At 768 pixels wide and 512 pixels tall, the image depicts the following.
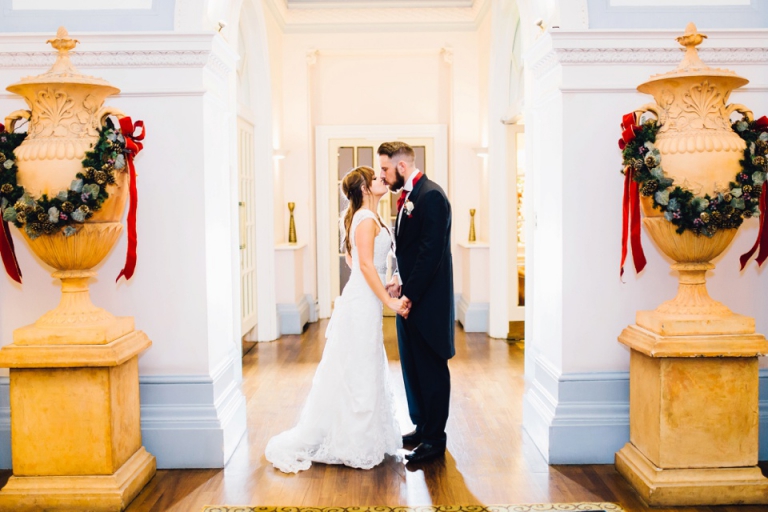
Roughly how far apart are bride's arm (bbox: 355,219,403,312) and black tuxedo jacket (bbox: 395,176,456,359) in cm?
9

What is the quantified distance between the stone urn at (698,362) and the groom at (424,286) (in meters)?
1.00

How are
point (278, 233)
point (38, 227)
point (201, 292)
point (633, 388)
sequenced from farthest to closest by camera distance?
1. point (278, 233)
2. point (201, 292)
3. point (633, 388)
4. point (38, 227)

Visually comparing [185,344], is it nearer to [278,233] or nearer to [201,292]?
[201,292]

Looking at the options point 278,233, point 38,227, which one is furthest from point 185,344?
point 278,233

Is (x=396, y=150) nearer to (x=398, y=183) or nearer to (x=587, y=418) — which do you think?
(x=398, y=183)

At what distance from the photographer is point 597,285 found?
11.7ft

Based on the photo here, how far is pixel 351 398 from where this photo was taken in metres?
3.52

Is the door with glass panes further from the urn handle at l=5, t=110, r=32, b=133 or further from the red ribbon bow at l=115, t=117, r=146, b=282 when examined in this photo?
the urn handle at l=5, t=110, r=32, b=133

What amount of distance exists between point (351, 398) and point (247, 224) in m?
3.65

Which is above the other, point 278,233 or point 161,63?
point 161,63

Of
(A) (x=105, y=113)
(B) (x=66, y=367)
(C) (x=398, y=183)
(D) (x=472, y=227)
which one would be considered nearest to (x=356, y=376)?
(C) (x=398, y=183)

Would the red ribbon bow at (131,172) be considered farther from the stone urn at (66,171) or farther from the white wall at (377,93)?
the white wall at (377,93)

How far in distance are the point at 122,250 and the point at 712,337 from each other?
2.89 m

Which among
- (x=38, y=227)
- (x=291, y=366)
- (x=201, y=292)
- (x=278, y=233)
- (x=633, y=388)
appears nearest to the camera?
(x=38, y=227)
